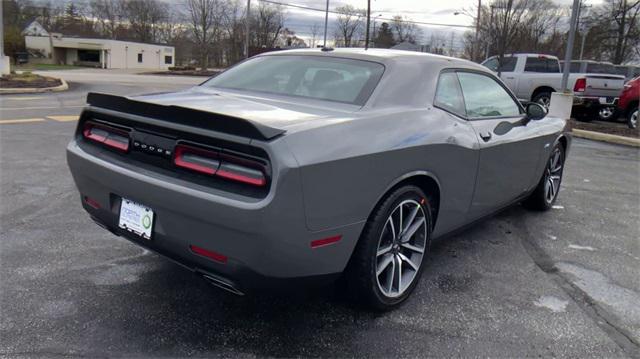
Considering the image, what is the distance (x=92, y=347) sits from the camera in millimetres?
2461

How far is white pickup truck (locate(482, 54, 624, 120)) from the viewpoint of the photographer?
13570 millimetres

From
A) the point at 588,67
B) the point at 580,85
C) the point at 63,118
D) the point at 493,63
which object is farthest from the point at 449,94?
the point at 493,63

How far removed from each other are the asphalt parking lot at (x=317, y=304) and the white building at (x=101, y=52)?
64.7 metres

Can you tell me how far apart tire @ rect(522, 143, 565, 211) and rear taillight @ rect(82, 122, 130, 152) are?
3.89 m

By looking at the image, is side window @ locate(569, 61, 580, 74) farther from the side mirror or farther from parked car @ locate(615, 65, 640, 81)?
the side mirror

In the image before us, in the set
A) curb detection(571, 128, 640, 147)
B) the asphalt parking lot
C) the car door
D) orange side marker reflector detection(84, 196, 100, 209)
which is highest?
the car door

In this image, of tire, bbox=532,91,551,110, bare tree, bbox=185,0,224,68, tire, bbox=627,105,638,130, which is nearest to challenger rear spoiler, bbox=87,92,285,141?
tire, bbox=627,105,638,130

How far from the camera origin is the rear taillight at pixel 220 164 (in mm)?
2217

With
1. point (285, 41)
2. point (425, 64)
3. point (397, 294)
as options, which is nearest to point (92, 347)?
point (397, 294)

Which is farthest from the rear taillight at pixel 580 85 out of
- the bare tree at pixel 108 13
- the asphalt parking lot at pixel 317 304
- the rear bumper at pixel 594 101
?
the bare tree at pixel 108 13

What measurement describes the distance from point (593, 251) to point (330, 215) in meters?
2.94

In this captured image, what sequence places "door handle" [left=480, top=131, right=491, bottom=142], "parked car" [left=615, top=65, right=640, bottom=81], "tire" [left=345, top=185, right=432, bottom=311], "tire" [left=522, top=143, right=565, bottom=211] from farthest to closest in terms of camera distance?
"parked car" [left=615, top=65, right=640, bottom=81]
"tire" [left=522, top=143, right=565, bottom=211]
"door handle" [left=480, top=131, right=491, bottom=142]
"tire" [left=345, top=185, right=432, bottom=311]

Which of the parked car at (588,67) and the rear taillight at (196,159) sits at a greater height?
the parked car at (588,67)

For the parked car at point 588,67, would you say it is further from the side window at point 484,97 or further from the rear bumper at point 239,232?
the rear bumper at point 239,232
